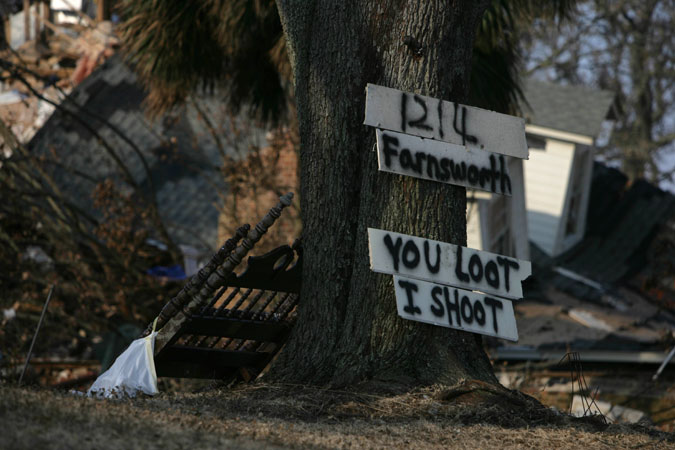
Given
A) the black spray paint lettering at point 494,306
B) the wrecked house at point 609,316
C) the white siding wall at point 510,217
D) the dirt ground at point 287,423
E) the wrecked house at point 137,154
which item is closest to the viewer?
the dirt ground at point 287,423

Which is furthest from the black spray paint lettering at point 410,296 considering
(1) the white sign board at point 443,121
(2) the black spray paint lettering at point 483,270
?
(1) the white sign board at point 443,121

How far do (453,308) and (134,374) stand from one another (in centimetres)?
178

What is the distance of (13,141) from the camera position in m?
10.9

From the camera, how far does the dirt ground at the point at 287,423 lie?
3455mm

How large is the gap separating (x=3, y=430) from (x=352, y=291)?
208 centimetres

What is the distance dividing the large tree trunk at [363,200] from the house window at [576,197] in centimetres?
1272

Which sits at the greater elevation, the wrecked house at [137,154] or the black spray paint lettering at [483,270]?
the wrecked house at [137,154]

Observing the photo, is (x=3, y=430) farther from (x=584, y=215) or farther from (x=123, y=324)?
(x=584, y=215)

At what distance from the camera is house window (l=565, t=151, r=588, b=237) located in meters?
17.2

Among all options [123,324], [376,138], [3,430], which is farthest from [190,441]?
[123,324]

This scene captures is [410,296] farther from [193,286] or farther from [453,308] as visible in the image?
[193,286]

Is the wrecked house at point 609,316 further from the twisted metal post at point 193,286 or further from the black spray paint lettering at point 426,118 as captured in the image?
the twisted metal post at point 193,286

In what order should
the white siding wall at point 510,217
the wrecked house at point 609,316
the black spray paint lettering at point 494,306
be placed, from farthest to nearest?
the white siding wall at point 510,217 → the wrecked house at point 609,316 → the black spray paint lettering at point 494,306

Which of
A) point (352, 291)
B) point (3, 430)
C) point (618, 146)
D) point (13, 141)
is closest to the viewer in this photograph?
point (3, 430)
